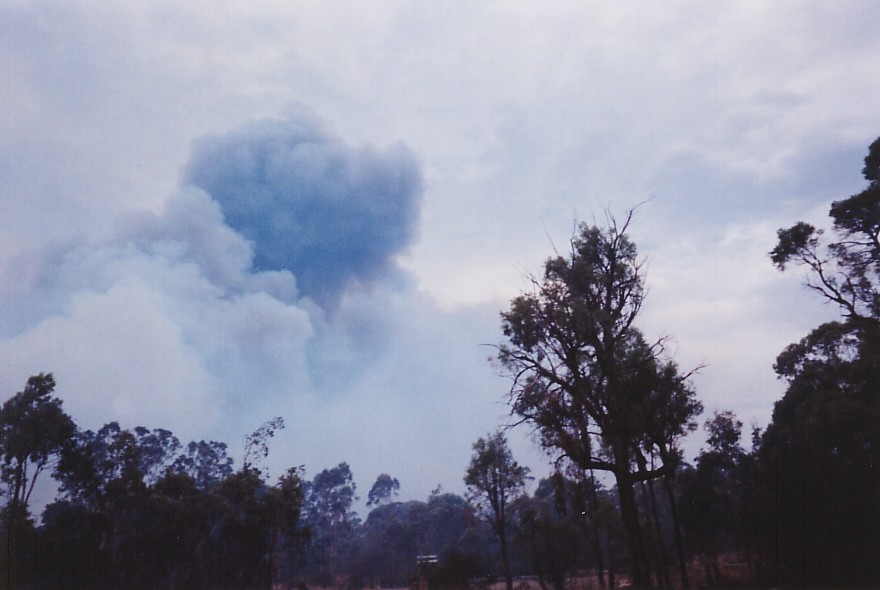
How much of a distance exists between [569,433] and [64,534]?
3580cm

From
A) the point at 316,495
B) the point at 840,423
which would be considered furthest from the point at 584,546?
the point at 316,495

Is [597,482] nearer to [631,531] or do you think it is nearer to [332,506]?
[631,531]

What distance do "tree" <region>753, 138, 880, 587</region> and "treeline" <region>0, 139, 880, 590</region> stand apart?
0.08m

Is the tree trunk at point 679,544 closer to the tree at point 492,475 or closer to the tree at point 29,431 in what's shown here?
the tree at point 492,475

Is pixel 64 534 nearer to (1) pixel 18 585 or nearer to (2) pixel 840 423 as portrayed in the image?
(1) pixel 18 585

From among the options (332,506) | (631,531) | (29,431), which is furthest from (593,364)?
(332,506)

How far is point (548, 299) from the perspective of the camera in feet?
88.3

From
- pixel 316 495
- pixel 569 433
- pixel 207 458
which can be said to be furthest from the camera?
pixel 316 495

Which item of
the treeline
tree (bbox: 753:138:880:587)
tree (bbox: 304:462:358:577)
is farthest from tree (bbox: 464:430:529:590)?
tree (bbox: 304:462:358:577)

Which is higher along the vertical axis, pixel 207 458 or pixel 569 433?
pixel 207 458

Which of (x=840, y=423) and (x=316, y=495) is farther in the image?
(x=316, y=495)

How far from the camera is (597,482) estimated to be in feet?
149

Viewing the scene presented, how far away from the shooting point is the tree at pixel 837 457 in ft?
91.9

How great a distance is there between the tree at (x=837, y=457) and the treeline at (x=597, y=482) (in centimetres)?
8
